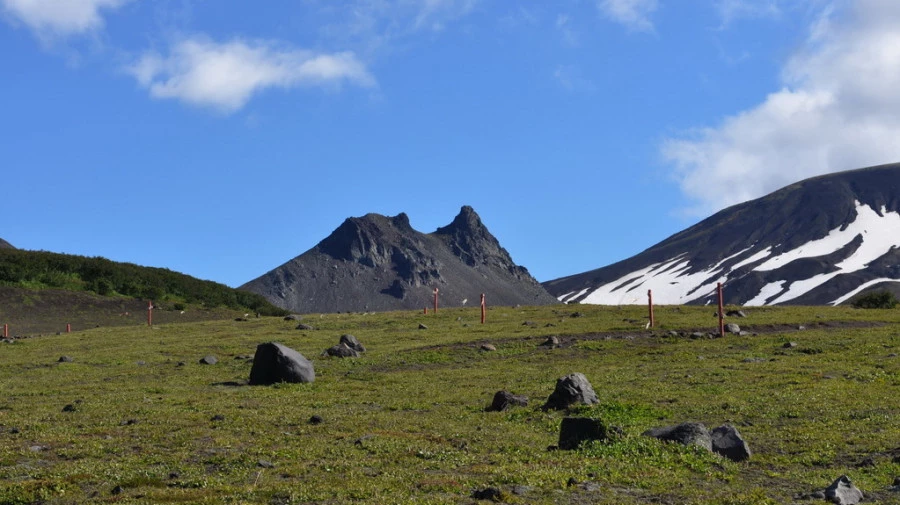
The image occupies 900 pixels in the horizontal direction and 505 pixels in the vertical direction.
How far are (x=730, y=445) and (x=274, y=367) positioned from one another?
19.5 metres

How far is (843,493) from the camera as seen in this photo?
13445mm

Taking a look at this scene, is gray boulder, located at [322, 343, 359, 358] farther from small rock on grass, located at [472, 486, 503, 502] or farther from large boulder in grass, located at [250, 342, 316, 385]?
small rock on grass, located at [472, 486, 503, 502]

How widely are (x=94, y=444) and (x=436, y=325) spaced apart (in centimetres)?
4078

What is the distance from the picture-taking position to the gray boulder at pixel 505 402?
2484 cm

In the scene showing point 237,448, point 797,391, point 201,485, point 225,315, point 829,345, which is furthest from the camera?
point 225,315

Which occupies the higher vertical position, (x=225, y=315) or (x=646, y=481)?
(x=225, y=315)

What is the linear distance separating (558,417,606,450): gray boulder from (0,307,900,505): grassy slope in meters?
0.61

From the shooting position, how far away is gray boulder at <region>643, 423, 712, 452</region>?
17281 mm

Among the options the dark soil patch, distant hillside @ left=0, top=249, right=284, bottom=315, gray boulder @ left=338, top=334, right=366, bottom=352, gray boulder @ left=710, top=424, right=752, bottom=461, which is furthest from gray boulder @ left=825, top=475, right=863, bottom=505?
distant hillside @ left=0, top=249, right=284, bottom=315

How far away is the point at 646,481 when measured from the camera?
1478cm

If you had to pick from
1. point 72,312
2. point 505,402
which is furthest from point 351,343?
point 72,312

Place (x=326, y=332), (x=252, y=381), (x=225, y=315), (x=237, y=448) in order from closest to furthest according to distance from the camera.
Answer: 1. (x=237, y=448)
2. (x=252, y=381)
3. (x=326, y=332)
4. (x=225, y=315)

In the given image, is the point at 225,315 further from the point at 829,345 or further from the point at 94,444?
the point at 94,444

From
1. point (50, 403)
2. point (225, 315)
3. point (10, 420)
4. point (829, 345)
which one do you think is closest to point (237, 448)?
point (10, 420)
